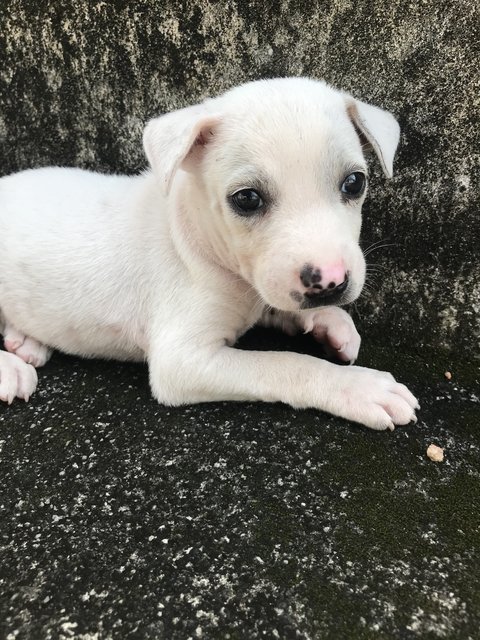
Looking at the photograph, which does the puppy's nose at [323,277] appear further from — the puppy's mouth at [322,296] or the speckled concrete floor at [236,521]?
the speckled concrete floor at [236,521]

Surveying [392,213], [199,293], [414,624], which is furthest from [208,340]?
[414,624]

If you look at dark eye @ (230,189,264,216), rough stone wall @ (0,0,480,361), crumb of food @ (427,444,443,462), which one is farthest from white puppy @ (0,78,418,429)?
rough stone wall @ (0,0,480,361)

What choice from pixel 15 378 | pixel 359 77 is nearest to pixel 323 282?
pixel 359 77

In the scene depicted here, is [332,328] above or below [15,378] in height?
above

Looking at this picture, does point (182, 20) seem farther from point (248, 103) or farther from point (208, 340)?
point (208, 340)

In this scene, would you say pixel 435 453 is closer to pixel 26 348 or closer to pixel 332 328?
pixel 332 328

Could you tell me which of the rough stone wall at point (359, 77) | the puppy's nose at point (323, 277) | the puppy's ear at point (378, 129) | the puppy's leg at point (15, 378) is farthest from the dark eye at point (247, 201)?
the puppy's leg at point (15, 378)

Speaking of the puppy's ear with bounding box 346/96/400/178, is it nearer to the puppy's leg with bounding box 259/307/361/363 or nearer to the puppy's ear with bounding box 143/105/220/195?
the puppy's ear with bounding box 143/105/220/195
